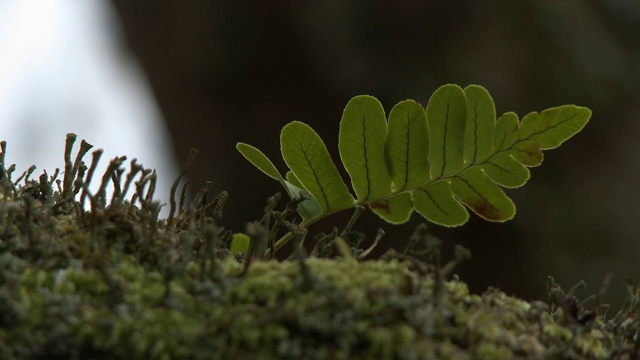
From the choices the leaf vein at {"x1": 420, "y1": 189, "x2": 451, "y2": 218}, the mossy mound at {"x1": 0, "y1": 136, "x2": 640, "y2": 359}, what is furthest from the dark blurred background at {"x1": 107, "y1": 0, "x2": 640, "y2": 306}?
the mossy mound at {"x1": 0, "y1": 136, "x2": 640, "y2": 359}

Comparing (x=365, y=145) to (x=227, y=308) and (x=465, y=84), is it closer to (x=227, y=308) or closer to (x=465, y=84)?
(x=227, y=308)

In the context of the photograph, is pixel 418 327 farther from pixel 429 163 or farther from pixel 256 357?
pixel 429 163

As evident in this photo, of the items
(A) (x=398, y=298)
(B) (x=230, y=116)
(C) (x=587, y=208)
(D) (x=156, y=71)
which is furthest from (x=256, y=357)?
(D) (x=156, y=71)

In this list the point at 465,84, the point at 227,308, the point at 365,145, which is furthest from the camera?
the point at 465,84

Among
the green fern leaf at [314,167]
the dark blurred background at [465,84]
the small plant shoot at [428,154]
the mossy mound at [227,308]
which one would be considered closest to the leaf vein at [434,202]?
the small plant shoot at [428,154]

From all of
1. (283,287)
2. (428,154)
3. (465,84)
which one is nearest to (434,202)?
(428,154)

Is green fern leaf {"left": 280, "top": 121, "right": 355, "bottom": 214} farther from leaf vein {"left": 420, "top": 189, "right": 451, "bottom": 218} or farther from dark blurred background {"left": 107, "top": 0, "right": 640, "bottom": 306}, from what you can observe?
dark blurred background {"left": 107, "top": 0, "right": 640, "bottom": 306}
